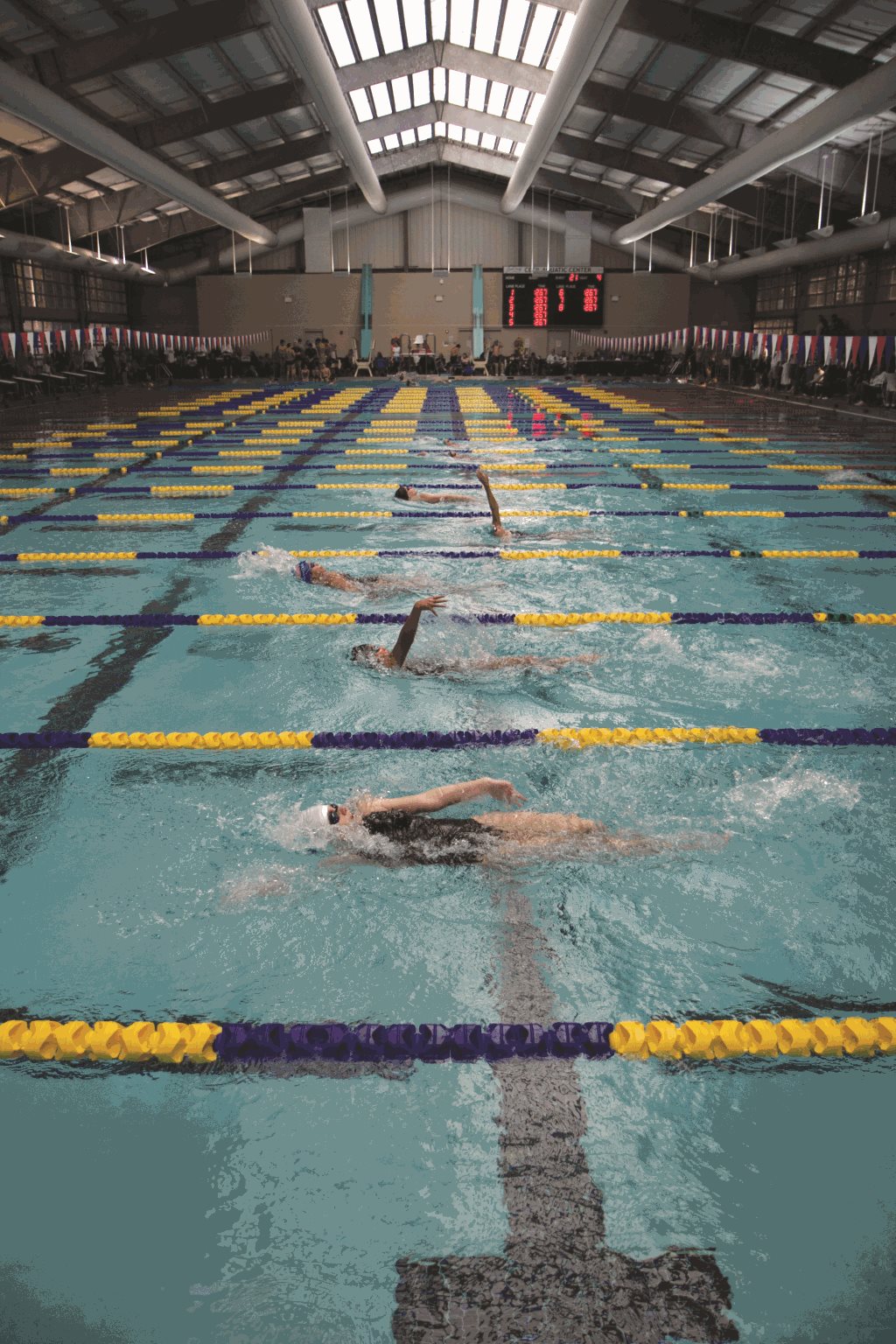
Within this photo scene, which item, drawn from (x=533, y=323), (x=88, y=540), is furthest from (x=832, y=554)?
(x=533, y=323)

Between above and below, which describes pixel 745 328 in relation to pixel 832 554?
above

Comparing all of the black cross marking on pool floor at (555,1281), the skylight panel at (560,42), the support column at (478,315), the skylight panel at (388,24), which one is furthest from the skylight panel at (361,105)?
the black cross marking on pool floor at (555,1281)

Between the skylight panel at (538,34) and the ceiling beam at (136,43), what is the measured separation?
16.5 ft

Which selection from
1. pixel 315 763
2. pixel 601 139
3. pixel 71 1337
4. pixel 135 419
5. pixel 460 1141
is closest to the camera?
pixel 71 1337

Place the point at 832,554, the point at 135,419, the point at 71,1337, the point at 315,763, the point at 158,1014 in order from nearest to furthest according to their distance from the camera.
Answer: the point at 71,1337 < the point at 158,1014 < the point at 315,763 < the point at 832,554 < the point at 135,419

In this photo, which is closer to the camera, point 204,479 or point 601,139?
point 204,479

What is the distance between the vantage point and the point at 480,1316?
1.75 meters

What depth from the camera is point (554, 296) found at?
30.4 m

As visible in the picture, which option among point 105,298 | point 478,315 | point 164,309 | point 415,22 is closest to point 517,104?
point 415,22

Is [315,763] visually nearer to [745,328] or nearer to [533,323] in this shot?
[533,323]

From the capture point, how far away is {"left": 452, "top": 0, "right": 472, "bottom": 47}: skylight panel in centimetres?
1716

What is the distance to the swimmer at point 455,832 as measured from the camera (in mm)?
3389

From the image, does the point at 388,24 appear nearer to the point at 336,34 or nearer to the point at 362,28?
the point at 362,28

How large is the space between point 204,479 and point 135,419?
24.7ft
